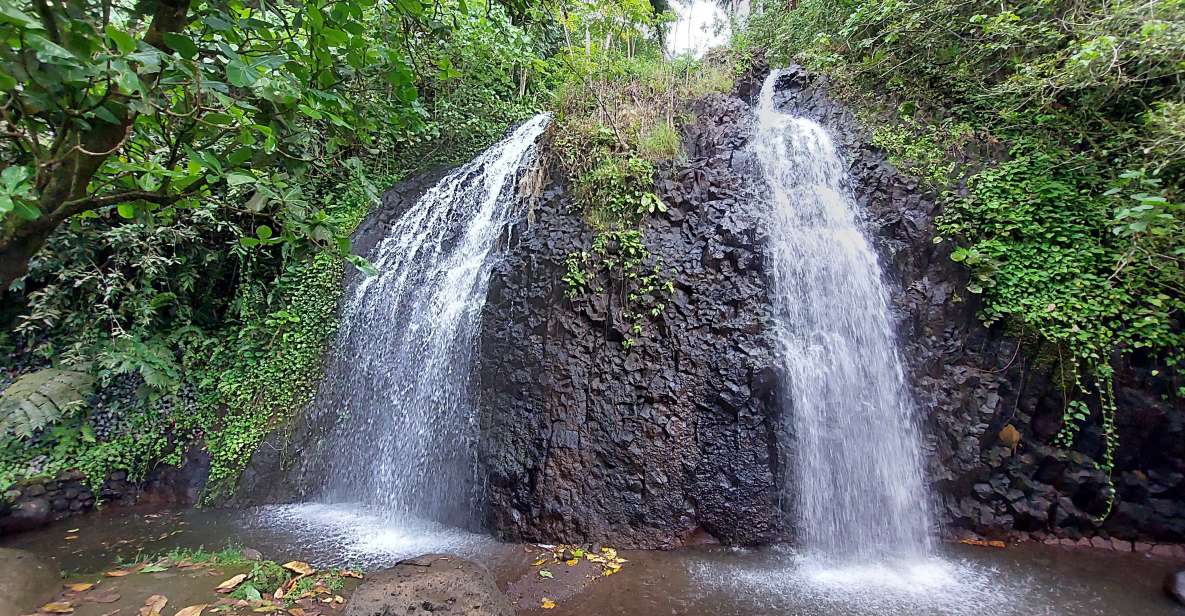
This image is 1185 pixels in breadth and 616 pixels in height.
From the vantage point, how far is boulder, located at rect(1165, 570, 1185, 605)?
12.7 feet

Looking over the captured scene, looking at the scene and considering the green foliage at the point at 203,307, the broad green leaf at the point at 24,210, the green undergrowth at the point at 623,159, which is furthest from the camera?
the green foliage at the point at 203,307

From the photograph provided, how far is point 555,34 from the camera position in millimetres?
10852

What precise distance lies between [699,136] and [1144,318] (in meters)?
4.80

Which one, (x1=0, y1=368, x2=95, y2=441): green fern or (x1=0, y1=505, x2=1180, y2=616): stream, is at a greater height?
(x1=0, y1=368, x2=95, y2=441): green fern

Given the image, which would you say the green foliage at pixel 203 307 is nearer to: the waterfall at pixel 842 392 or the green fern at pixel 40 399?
the green fern at pixel 40 399

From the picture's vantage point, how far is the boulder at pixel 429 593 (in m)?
2.93

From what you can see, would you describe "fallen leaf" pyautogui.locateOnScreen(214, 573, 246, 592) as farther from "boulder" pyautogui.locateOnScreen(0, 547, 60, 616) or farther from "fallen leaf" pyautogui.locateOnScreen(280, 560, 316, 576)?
"boulder" pyautogui.locateOnScreen(0, 547, 60, 616)

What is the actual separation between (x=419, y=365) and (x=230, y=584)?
2.87 metres

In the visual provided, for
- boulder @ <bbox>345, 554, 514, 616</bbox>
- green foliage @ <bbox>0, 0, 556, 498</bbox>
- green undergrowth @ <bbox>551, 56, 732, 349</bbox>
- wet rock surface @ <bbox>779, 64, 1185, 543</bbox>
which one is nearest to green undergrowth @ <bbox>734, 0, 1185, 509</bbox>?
wet rock surface @ <bbox>779, 64, 1185, 543</bbox>

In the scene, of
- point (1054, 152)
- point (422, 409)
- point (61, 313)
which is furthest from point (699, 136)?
point (61, 313)

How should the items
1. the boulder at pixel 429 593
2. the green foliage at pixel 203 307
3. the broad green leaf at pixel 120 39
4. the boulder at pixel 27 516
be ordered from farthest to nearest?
the green foliage at pixel 203 307 < the boulder at pixel 27 516 < the boulder at pixel 429 593 < the broad green leaf at pixel 120 39

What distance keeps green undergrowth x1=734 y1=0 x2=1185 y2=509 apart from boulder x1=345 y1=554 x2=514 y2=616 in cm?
536

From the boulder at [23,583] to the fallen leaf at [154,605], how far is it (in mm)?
618

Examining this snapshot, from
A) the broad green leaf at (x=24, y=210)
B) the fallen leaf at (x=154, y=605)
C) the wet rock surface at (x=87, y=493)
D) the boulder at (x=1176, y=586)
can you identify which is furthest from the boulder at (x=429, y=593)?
the boulder at (x=1176, y=586)
